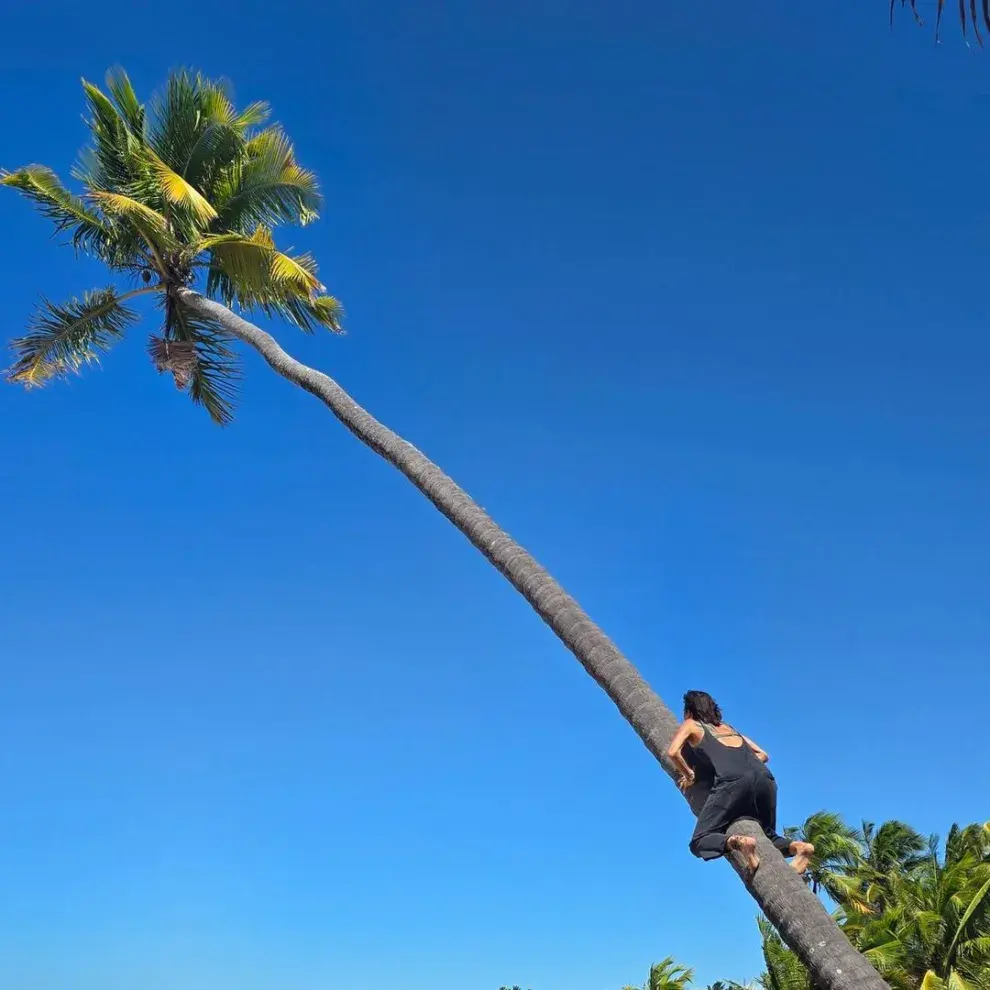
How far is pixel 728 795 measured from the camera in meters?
4.79

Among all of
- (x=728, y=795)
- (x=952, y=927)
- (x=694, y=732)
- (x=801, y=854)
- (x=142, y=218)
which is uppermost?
(x=142, y=218)

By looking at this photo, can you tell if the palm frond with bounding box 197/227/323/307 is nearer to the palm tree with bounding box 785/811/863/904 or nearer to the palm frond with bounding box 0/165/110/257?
the palm frond with bounding box 0/165/110/257

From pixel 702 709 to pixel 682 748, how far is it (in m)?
0.29

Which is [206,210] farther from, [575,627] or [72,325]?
[575,627]

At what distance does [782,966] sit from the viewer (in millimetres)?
22250

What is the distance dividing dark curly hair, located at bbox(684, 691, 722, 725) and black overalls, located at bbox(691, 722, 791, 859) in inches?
7.9

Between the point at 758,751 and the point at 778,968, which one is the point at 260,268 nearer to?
the point at 758,751

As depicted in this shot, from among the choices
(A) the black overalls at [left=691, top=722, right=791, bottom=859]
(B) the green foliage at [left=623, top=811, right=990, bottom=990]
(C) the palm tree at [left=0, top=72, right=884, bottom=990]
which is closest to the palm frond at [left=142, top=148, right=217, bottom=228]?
(C) the palm tree at [left=0, top=72, right=884, bottom=990]

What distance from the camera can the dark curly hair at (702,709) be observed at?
526 cm

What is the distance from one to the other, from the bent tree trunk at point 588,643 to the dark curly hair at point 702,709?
17 cm

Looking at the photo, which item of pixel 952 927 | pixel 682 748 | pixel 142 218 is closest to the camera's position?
pixel 682 748

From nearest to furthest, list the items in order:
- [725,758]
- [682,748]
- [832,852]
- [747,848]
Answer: [747,848], [725,758], [682,748], [832,852]

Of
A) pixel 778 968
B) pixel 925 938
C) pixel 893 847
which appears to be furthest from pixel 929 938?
pixel 893 847

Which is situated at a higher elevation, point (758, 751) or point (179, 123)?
point (179, 123)
